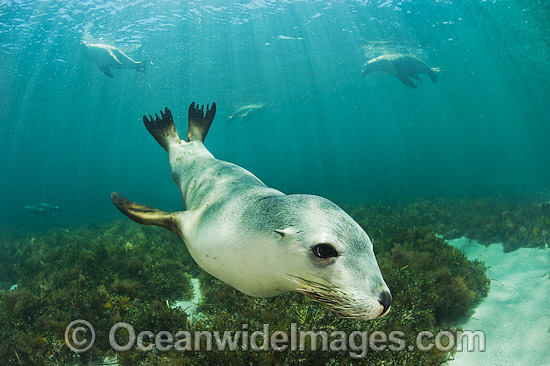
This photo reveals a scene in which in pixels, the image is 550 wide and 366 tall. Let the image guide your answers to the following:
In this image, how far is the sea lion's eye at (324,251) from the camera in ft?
4.68

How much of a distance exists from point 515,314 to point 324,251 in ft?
11.6

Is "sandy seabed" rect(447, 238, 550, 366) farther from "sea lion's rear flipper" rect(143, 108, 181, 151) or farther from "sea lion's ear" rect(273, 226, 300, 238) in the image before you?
"sea lion's rear flipper" rect(143, 108, 181, 151)

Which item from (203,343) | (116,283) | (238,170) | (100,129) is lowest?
(100,129)

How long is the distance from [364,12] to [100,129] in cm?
5599

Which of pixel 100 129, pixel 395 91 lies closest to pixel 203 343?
pixel 395 91

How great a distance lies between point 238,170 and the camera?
2.87 meters

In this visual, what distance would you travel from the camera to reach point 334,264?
1409 mm

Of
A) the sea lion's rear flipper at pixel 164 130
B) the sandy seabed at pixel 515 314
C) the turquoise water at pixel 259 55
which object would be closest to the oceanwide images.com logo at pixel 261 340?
the sandy seabed at pixel 515 314

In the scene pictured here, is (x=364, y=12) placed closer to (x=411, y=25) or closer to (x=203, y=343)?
(x=411, y=25)

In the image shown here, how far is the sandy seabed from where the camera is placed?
9.21ft

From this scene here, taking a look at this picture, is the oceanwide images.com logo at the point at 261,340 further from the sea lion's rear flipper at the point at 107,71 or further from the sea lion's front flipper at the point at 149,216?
the sea lion's rear flipper at the point at 107,71

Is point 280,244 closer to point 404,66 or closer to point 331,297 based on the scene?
point 331,297

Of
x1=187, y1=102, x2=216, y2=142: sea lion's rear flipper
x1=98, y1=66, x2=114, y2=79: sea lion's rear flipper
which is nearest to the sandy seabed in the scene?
x1=187, y1=102, x2=216, y2=142: sea lion's rear flipper

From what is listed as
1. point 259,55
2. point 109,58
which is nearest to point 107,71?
point 109,58
